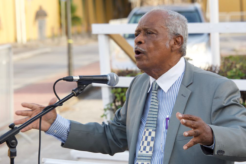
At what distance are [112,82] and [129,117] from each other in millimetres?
366

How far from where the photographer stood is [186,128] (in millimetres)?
2502

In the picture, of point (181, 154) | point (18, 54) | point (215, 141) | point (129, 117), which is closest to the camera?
point (215, 141)

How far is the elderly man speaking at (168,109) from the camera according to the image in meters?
2.36

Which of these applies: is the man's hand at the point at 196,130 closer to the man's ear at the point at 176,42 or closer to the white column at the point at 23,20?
the man's ear at the point at 176,42

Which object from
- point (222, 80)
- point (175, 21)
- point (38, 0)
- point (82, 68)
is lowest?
point (82, 68)

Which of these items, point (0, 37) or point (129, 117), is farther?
point (0, 37)

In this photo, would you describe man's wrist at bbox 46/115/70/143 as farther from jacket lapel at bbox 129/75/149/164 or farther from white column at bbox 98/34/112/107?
white column at bbox 98/34/112/107

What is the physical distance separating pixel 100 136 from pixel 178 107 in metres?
0.61

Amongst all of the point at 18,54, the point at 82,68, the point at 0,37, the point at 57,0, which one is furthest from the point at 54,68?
the point at 57,0

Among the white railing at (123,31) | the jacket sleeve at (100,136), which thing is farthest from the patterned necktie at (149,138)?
the white railing at (123,31)

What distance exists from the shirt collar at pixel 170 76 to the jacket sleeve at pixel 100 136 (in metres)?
0.36

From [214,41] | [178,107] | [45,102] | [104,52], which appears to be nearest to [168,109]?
[178,107]

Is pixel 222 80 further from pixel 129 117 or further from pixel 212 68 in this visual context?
pixel 212 68

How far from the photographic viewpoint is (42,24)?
28.2 metres
